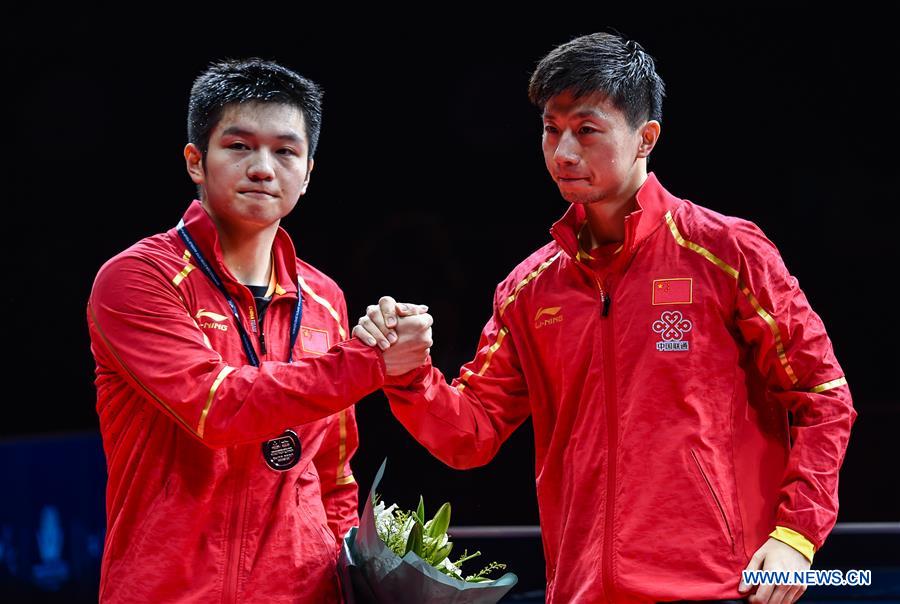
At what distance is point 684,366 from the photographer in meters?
2.21

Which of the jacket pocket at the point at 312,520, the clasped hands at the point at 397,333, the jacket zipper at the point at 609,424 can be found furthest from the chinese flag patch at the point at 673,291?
the jacket pocket at the point at 312,520

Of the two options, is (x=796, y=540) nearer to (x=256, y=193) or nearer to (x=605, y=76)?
(x=605, y=76)

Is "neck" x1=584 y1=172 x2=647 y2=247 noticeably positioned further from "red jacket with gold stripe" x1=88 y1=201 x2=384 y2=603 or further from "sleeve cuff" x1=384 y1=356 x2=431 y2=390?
"red jacket with gold stripe" x1=88 y1=201 x2=384 y2=603

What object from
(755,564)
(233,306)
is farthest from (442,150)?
(755,564)

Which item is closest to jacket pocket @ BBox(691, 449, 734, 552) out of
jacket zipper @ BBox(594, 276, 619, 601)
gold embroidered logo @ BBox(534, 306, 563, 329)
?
jacket zipper @ BBox(594, 276, 619, 601)

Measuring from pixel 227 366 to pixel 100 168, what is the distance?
11.3 feet

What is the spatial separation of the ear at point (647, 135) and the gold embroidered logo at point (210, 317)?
97cm

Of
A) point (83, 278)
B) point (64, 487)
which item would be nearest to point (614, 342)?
point (64, 487)

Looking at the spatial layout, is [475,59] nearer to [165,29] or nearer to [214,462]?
[165,29]

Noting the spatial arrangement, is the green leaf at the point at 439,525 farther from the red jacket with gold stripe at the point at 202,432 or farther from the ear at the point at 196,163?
the ear at the point at 196,163

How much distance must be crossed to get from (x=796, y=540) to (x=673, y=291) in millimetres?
545

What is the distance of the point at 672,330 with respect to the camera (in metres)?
2.24

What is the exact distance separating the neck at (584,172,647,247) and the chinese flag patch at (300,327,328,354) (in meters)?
0.65

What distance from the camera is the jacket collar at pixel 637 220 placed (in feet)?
7.53
